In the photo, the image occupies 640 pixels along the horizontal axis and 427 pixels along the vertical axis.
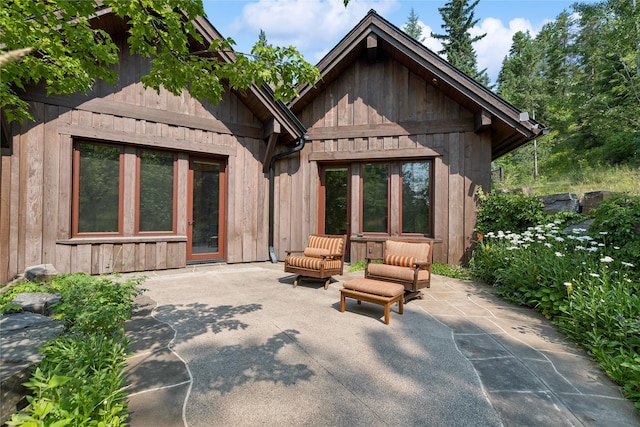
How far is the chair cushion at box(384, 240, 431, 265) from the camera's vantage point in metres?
5.15

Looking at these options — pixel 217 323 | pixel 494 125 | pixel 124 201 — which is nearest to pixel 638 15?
pixel 494 125

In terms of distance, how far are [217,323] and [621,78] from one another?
20947 mm

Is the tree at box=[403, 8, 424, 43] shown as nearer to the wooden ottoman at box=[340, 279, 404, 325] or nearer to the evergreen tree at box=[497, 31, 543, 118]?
the evergreen tree at box=[497, 31, 543, 118]

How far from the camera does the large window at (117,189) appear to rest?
600 centimetres

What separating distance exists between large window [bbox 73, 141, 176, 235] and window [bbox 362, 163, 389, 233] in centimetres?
477

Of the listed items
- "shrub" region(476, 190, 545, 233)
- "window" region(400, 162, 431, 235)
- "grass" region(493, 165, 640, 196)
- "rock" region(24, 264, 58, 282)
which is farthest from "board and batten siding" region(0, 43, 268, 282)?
"grass" region(493, 165, 640, 196)

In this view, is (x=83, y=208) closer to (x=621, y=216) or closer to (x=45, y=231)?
(x=45, y=231)

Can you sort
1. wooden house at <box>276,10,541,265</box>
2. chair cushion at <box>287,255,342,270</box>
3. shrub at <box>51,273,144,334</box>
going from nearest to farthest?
shrub at <box>51,273,144,334</box> → chair cushion at <box>287,255,342,270</box> → wooden house at <box>276,10,541,265</box>

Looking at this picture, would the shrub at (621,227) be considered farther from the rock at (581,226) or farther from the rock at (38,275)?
the rock at (38,275)

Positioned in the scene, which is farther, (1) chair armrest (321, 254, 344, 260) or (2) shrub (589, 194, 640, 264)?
(1) chair armrest (321, 254, 344, 260)

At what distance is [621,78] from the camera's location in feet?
46.9

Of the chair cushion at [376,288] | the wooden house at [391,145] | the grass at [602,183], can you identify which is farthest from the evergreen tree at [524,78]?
the chair cushion at [376,288]

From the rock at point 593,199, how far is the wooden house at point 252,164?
1.69m

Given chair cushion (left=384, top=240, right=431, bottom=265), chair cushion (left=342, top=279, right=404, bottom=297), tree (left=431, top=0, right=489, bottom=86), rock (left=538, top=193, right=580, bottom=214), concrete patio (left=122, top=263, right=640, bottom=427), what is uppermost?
tree (left=431, top=0, right=489, bottom=86)
